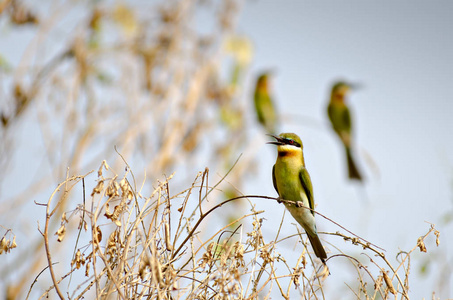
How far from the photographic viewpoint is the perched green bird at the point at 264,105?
512cm

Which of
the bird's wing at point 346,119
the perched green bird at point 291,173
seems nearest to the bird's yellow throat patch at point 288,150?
the perched green bird at point 291,173

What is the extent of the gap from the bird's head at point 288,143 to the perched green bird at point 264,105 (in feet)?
6.71

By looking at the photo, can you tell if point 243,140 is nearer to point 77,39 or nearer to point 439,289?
point 77,39

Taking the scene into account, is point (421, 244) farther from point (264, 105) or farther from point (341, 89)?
point (264, 105)

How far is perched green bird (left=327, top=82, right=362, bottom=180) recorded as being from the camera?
12.1 feet

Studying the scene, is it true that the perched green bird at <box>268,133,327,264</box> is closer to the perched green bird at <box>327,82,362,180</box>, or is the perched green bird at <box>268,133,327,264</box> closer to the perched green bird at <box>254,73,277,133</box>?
the perched green bird at <box>327,82,362,180</box>

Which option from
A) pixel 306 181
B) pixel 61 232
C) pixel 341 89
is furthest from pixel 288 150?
pixel 341 89

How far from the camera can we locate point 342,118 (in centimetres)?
438

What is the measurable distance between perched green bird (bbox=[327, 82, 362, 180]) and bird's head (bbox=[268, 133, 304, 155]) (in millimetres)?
840

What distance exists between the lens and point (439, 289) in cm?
252

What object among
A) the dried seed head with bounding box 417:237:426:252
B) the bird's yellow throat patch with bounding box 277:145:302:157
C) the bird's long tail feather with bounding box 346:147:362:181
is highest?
the bird's long tail feather with bounding box 346:147:362:181

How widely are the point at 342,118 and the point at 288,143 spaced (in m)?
1.62

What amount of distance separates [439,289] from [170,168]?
10.7 ft

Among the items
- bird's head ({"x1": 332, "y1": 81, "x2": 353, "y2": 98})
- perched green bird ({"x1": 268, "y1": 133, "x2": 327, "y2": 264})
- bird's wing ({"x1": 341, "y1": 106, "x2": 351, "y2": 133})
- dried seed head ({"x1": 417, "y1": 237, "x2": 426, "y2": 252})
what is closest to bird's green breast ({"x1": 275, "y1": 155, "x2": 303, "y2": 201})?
perched green bird ({"x1": 268, "y1": 133, "x2": 327, "y2": 264})
